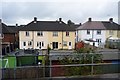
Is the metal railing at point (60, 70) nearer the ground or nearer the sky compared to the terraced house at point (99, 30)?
nearer the ground

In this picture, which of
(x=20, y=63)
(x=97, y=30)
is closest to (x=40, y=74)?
(x=20, y=63)

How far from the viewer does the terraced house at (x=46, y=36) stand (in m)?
15.6

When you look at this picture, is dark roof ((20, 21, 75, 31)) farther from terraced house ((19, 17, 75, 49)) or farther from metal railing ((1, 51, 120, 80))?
metal railing ((1, 51, 120, 80))

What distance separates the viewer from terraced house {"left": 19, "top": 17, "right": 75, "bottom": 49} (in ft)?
51.2

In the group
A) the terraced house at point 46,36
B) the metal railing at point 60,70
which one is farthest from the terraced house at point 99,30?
the metal railing at point 60,70

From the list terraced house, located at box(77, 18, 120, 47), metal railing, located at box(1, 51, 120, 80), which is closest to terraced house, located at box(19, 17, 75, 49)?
terraced house, located at box(77, 18, 120, 47)

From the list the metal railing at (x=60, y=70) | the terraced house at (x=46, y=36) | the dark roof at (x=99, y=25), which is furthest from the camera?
the dark roof at (x=99, y=25)

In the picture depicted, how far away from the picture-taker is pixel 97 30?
1706 centimetres

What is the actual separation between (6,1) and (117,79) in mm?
2015

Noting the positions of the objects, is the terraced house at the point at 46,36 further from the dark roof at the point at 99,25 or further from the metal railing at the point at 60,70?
the metal railing at the point at 60,70

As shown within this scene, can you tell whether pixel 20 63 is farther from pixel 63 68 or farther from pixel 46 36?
pixel 46 36

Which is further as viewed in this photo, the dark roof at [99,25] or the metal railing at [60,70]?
the dark roof at [99,25]

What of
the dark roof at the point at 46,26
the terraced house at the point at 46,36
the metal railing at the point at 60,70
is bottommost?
the metal railing at the point at 60,70

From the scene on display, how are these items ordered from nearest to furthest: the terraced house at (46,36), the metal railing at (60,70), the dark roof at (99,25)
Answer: the metal railing at (60,70)
the terraced house at (46,36)
the dark roof at (99,25)
